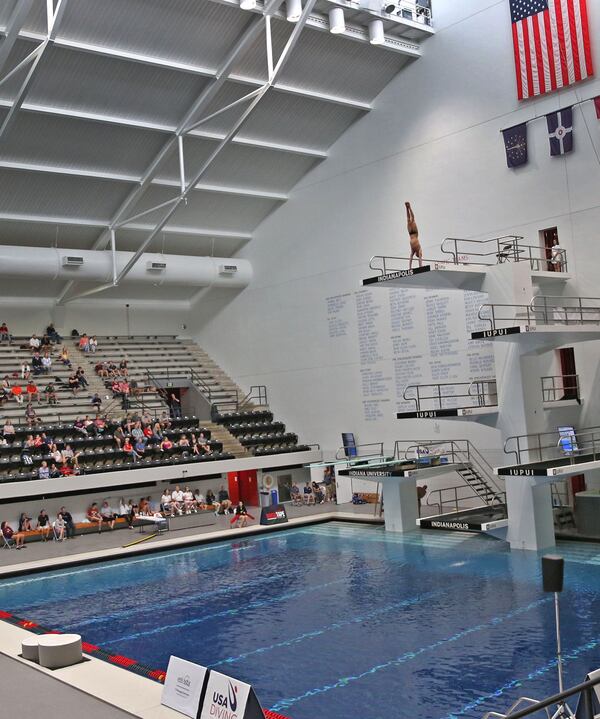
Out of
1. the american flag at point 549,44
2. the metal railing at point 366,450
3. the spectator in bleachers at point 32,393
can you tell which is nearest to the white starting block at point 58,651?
the metal railing at point 366,450

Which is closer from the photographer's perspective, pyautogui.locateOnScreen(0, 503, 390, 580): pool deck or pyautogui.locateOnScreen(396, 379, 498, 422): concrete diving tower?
pyautogui.locateOnScreen(0, 503, 390, 580): pool deck

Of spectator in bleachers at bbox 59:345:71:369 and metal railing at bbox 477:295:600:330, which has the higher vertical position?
spectator in bleachers at bbox 59:345:71:369

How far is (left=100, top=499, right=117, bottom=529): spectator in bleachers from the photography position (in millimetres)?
23466

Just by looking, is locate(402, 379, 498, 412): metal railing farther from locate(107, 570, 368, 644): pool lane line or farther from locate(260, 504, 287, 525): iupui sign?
locate(107, 570, 368, 644): pool lane line

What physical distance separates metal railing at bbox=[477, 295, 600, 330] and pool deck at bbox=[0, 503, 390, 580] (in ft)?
22.3

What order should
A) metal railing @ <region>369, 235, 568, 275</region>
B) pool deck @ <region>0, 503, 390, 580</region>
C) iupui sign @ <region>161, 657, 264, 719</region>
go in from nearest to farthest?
iupui sign @ <region>161, 657, 264, 719</region> < pool deck @ <region>0, 503, 390, 580</region> < metal railing @ <region>369, 235, 568, 275</region>

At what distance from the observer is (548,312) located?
20453mm

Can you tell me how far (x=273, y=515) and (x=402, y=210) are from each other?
10.7 metres

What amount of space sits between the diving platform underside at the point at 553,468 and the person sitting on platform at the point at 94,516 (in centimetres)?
1216

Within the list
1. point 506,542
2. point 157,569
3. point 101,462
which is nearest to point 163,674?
point 157,569

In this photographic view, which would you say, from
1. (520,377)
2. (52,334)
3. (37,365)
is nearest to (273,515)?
(520,377)

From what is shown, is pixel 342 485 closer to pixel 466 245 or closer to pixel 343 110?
pixel 466 245

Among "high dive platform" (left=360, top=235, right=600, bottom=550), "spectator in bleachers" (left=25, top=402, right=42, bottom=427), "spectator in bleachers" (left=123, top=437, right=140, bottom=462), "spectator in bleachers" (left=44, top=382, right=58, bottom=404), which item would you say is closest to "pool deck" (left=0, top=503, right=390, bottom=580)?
"spectator in bleachers" (left=123, top=437, right=140, bottom=462)

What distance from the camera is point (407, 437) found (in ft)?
84.6
